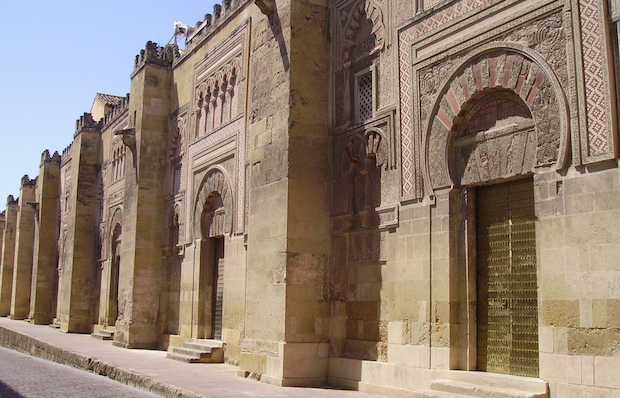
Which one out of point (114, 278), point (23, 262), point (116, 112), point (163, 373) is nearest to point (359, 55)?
point (163, 373)

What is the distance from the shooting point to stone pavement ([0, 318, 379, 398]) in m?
7.79

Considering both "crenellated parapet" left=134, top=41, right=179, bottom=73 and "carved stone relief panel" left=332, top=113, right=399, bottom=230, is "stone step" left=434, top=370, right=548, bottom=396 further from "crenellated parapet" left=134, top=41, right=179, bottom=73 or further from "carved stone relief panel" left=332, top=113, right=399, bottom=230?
"crenellated parapet" left=134, top=41, right=179, bottom=73

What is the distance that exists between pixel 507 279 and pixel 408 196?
151 centimetres

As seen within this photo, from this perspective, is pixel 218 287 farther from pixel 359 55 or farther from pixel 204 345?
pixel 359 55

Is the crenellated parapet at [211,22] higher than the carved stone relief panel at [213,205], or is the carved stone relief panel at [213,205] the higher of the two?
the crenellated parapet at [211,22]

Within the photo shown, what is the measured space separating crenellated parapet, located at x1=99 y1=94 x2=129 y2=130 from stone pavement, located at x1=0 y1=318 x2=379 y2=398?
6.77 meters

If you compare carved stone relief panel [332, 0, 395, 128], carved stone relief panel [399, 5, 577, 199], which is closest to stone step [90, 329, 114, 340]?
carved stone relief panel [332, 0, 395, 128]

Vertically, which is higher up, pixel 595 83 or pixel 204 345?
pixel 595 83

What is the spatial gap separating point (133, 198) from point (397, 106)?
8684 millimetres

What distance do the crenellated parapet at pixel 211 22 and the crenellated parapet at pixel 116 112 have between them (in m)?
4.80

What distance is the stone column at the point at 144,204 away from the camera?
1444cm

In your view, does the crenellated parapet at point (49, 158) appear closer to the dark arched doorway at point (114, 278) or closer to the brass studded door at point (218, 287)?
the dark arched doorway at point (114, 278)

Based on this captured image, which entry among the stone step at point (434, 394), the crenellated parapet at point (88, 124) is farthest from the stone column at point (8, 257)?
the stone step at point (434, 394)

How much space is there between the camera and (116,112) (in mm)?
19891
